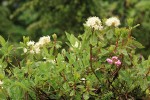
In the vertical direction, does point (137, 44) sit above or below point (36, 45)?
below

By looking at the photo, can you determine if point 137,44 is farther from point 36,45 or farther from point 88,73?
point 36,45

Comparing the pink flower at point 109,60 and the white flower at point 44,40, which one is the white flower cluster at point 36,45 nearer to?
the white flower at point 44,40

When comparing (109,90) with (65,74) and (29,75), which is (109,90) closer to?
(65,74)

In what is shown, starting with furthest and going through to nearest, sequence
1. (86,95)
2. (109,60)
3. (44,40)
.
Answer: (44,40) < (109,60) < (86,95)

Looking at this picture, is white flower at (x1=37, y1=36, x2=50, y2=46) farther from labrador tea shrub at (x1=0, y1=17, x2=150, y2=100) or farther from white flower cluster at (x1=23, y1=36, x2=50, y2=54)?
labrador tea shrub at (x1=0, y1=17, x2=150, y2=100)

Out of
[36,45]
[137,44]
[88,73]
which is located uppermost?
[36,45]

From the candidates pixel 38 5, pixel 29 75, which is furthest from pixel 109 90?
pixel 38 5

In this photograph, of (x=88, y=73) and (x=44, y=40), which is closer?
(x=88, y=73)

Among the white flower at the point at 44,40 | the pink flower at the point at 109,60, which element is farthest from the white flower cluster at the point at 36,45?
the pink flower at the point at 109,60

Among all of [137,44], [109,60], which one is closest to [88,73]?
[109,60]
